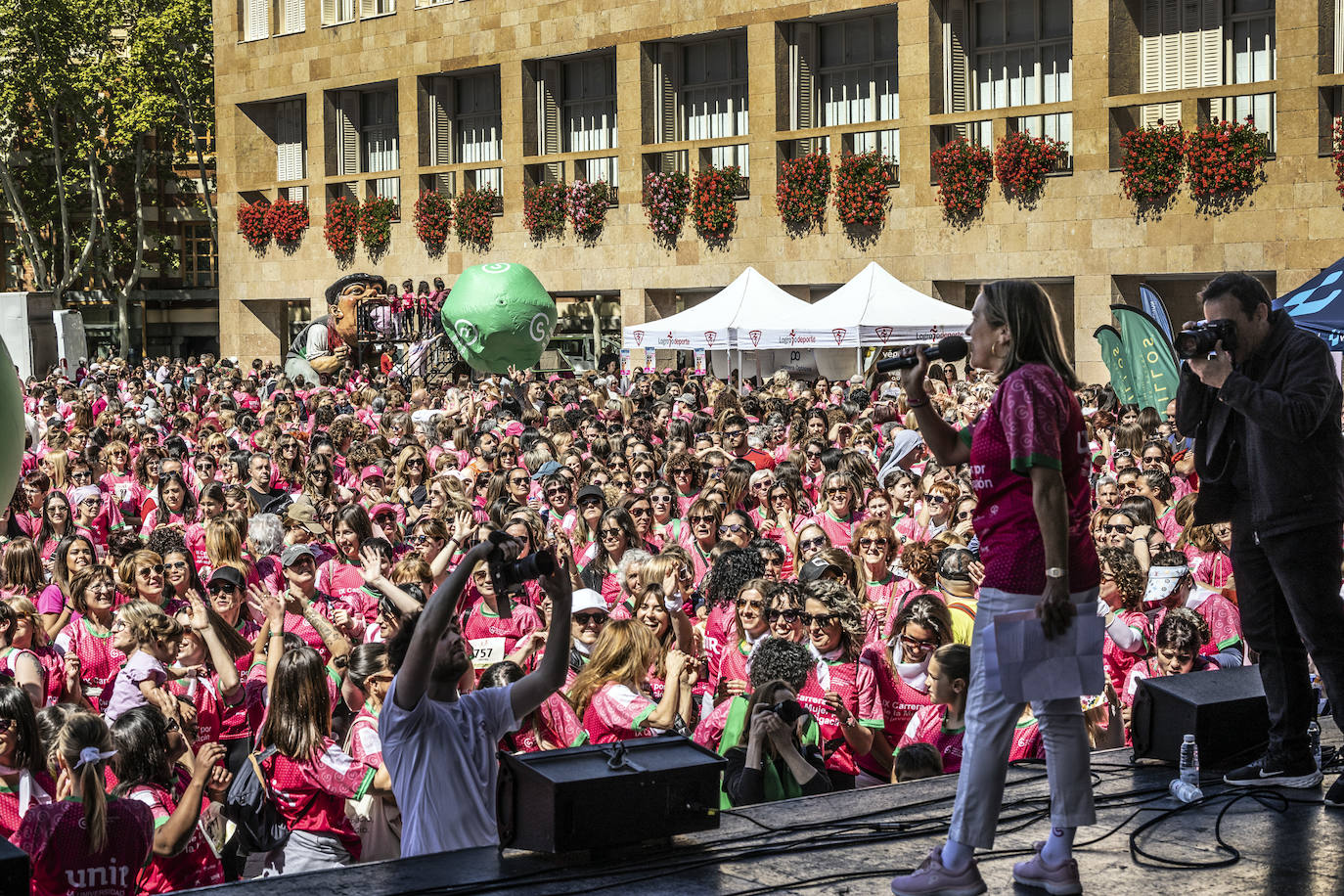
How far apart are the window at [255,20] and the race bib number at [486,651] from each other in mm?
35584

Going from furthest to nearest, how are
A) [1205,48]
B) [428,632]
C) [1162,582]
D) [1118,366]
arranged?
[1205,48] < [1118,366] < [1162,582] < [428,632]

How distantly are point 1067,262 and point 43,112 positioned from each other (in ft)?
124

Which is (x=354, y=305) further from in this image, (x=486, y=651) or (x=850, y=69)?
(x=486, y=651)

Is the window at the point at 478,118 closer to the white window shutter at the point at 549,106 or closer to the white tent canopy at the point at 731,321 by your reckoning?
the white window shutter at the point at 549,106

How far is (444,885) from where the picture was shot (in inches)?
180

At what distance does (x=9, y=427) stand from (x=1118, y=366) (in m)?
13.9

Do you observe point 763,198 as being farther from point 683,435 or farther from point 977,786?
point 977,786

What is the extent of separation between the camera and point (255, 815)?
6.00 metres

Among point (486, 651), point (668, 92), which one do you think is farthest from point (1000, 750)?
point (668, 92)

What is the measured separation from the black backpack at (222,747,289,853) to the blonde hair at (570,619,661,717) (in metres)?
1.42

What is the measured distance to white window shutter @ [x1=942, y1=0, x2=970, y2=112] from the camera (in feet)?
→ 95.1

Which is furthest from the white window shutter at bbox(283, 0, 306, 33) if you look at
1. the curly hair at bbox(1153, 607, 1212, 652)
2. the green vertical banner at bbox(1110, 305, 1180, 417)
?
the curly hair at bbox(1153, 607, 1212, 652)

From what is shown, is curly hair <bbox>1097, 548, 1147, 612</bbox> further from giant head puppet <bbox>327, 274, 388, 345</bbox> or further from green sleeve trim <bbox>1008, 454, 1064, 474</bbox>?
giant head puppet <bbox>327, 274, 388, 345</bbox>

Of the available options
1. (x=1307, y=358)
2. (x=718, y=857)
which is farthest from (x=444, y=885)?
(x=1307, y=358)
